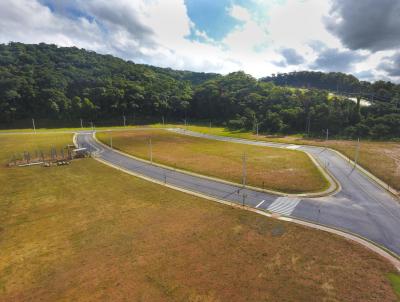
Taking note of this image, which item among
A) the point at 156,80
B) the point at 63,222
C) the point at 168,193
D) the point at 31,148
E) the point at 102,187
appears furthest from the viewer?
the point at 156,80

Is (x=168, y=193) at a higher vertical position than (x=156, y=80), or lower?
lower

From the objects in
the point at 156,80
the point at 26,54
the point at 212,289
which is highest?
the point at 26,54

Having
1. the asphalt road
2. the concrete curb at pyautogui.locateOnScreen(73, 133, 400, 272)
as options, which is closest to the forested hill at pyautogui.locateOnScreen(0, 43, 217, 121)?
the asphalt road

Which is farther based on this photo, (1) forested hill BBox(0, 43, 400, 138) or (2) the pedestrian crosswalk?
(1) forested hill BBox(0, 43, 400, 138)

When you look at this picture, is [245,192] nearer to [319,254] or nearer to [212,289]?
[319,254]

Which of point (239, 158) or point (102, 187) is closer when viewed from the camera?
point (102, 187)

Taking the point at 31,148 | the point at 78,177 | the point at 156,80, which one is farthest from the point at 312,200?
the point at 156,80

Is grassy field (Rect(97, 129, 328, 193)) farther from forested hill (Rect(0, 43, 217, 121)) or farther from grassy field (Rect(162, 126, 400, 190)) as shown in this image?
forested hill (Rect(0, 43, 217, 121))
